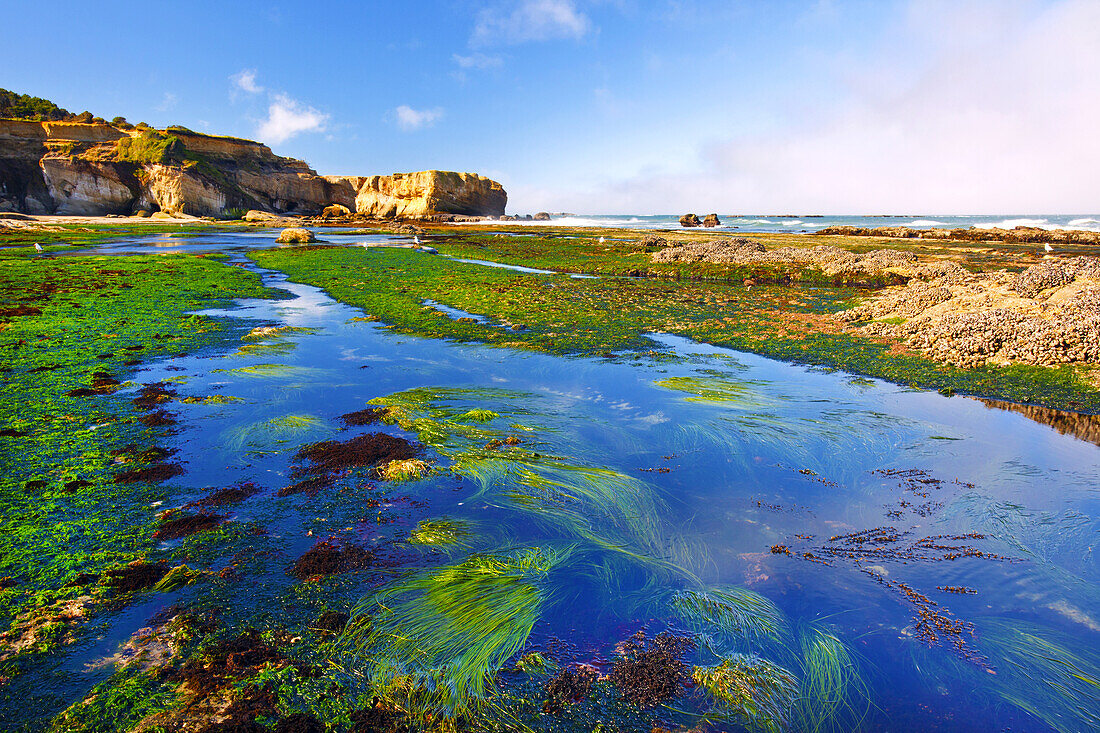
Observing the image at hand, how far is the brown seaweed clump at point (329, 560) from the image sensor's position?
12.6 feet

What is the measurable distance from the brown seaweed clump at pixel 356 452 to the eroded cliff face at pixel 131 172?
3017 inches

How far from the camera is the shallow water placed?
3.21m

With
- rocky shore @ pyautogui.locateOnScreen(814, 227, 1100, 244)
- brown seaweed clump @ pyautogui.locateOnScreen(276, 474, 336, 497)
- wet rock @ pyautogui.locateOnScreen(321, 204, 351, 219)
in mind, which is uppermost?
Result: wet rock @ pyautogui.locateOnScreen(321, 204, 351, 219)

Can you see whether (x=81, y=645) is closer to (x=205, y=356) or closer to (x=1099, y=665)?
(x=1099, y=665)

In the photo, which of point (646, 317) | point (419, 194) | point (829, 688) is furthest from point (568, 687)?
point (419, 194)

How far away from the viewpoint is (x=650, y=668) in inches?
120

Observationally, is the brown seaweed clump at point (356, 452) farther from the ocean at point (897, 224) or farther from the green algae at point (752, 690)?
the ocean at point (897, 224)

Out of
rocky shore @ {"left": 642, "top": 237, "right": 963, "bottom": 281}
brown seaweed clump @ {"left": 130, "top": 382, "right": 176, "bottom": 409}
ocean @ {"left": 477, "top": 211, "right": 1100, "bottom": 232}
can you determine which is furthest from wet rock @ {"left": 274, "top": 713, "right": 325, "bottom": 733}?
ocean @ {"left": 477, "top": 211, "right": 1100, "bottom": 232}

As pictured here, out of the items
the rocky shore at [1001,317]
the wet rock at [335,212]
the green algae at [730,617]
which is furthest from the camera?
the wet rock at [335,212]

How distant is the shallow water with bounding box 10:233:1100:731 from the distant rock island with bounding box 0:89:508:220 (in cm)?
7475

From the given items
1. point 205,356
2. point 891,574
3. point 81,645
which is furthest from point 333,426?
point 891,574

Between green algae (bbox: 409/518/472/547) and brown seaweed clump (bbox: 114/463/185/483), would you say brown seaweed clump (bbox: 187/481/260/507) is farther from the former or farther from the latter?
green algae (bbox: 409/518/472/547)

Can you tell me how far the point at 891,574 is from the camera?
394 cm

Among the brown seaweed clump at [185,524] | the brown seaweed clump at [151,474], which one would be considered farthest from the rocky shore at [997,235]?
the brown seaweed clump at [151,474]
